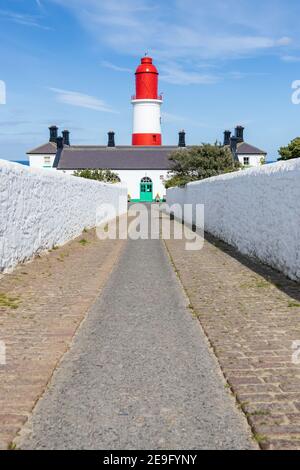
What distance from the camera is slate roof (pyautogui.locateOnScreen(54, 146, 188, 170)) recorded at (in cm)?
6681

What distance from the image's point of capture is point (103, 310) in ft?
20.6

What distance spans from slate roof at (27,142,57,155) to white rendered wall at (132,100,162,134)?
524 inches

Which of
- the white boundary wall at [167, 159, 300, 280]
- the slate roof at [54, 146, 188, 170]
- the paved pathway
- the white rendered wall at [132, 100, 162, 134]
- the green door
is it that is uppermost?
the white rendered wall at [132, 100, 162, 134]

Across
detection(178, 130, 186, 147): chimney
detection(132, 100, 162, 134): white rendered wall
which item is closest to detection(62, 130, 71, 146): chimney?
detection(132, 100, 162, 134): white rendered wall

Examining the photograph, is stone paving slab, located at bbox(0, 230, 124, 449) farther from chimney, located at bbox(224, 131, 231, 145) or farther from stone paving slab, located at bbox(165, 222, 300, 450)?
chimney, located at bbox(224, 131, 231, 145)

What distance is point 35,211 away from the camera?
10758 mm

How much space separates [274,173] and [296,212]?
5.05 feet

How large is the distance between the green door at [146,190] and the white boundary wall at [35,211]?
4983 cm

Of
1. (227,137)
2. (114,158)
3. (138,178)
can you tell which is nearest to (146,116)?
(114,158)

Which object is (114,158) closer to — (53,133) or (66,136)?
(66,136)

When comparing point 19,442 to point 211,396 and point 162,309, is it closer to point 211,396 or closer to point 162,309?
point 211,396

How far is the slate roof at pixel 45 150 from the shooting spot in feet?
238

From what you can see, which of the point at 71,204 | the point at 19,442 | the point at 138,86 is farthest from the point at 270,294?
the point at 138,86

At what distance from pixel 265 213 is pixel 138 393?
6.97m
